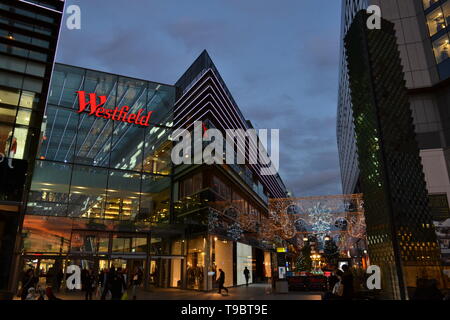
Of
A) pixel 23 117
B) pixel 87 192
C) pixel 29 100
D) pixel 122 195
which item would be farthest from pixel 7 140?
pixel 122 195

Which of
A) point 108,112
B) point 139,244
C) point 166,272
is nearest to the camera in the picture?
point 139,244

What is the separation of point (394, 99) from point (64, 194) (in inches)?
809

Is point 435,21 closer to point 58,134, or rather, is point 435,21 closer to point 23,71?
point 23,71

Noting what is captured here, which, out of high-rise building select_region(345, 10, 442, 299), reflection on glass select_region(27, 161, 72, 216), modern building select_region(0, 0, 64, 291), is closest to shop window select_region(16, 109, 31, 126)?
modern building select_region(0, 0, 64, 291)

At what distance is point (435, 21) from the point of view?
22.4 metres

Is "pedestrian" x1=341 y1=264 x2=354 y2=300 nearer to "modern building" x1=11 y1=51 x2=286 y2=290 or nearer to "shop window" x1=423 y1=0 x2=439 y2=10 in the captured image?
"modern building" x1=11 y1=51 x2=286 y2=290

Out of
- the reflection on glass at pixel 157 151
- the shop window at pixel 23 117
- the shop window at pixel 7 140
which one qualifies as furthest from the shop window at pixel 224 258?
the shop window at pixel 23 117

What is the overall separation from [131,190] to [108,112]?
641 cm

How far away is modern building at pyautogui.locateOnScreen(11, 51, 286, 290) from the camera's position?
20625 mm

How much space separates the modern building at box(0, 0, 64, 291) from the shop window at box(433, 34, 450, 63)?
84.4 ft

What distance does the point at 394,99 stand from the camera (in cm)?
833

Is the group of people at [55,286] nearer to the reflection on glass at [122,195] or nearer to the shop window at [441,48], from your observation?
the reflection on glass at [122,195]
